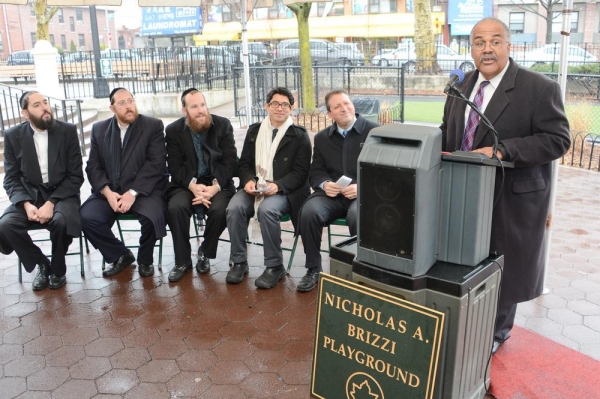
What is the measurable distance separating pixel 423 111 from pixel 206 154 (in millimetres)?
11543

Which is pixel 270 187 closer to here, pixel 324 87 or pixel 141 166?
pixel 141 166

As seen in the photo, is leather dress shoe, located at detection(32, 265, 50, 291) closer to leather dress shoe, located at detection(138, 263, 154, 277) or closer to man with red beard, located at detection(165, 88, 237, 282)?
leather dress shoe, located at detection(138, 263, 154, 277)

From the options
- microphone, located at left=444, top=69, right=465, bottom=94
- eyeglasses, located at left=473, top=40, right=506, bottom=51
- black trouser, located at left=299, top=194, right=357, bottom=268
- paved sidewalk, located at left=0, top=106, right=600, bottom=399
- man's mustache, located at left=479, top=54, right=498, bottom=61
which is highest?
eyeglasses, located at left=473, top=40, right=506, bottom=51

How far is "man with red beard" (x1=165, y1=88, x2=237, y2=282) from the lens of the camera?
4.70m

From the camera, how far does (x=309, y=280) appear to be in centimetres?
444

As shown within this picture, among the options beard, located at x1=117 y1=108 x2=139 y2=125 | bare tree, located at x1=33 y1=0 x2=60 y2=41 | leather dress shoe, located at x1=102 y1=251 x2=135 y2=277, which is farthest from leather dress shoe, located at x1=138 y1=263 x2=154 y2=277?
bare tree, located at x1=33 y1=0 x2=60 y2=41

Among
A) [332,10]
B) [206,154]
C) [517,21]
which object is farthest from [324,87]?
[517,21]

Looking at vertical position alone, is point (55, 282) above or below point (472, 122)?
below

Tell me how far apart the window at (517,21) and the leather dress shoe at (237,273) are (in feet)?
136

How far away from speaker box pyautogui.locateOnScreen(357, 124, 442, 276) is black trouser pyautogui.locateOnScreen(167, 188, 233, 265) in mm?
2347

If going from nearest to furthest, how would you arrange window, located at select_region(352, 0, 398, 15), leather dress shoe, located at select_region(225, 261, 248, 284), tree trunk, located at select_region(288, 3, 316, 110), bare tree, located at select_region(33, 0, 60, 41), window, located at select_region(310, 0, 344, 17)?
leather dress shoe, located at select_region(225, 261, 248, 284) → tree trunk, located at select_region(288, 3, 316, 110) → bare tree, located at select_region(33, 0, 60, 41) → window, located at select_region(352, 0, 398, 15) → window, located at select_region(310, 0, 344, 17)

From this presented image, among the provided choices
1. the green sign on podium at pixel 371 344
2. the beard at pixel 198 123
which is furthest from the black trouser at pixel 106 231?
the green sign on podium at pixel 371 344

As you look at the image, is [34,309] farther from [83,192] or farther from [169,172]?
[83,192]

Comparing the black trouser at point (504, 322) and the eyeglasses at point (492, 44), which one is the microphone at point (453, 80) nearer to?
the eyeglasses at point (492, 44)
